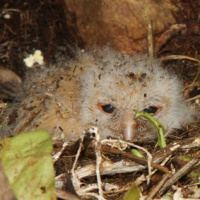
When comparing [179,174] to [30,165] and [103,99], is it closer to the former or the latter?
[30,165]

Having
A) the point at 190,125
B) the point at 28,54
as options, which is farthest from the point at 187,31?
the point at 28,54

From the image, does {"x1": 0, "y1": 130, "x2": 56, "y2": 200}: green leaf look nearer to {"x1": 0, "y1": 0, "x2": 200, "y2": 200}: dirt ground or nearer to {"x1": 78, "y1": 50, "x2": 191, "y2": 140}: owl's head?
{"x1": 78, "y1": 50, "x2": 191, "y2": 140}: owl's head

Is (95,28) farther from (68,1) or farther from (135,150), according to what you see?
(135,150)

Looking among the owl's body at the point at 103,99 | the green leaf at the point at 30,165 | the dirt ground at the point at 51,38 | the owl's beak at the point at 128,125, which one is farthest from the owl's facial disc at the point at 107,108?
the green leaf at the point at 30,165

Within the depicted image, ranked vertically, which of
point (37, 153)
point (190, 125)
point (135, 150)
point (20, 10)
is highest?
point (20, 10)

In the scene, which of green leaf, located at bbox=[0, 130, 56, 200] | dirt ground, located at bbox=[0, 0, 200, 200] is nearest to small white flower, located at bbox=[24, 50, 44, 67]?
dirt ground, located at bbox=[0, 0, 200, 200]

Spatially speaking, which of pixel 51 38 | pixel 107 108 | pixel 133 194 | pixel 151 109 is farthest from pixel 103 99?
pixel 51 38

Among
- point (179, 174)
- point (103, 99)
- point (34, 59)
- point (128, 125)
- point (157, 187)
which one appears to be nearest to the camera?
point (157, 187)
